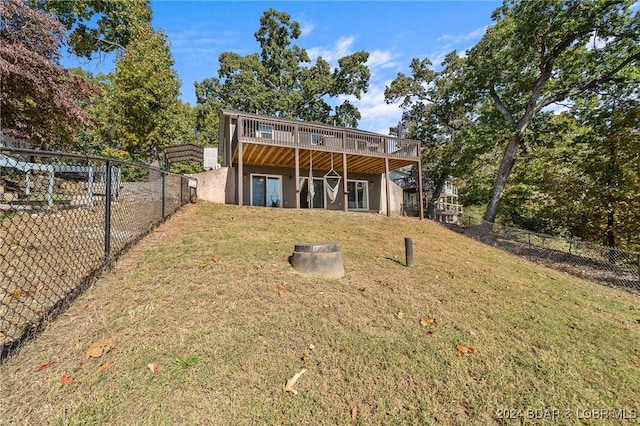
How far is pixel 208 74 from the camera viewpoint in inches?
1107

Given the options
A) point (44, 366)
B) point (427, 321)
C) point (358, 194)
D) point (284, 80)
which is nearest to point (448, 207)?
point (358, 194)

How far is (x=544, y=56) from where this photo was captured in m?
13.0

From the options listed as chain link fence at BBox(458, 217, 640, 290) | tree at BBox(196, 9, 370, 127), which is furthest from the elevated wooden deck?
tree at BBox(196, 9, 370, 127)

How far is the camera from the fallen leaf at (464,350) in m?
2.75

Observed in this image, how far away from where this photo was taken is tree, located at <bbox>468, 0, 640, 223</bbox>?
11.5 meters

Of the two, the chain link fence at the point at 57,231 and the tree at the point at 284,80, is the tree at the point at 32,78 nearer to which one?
the chain link fence at the point at 57,231

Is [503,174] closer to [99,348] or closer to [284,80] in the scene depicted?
[99,348]

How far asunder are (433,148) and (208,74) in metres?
22.5

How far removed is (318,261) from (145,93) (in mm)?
13680

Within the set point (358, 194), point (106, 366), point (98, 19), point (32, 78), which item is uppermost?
point (98, 19)

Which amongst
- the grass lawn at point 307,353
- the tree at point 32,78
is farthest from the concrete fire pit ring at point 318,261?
the tree at point 32,78

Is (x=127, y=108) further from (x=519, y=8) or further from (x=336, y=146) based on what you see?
(x=519, y=8)

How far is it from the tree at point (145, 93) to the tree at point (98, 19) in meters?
4.82

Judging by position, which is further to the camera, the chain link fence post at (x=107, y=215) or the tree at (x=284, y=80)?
the tree at (x=284, y=80)
